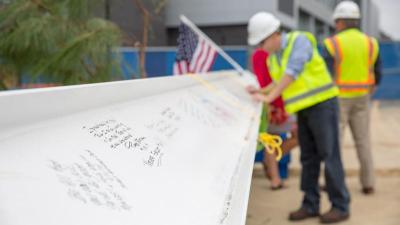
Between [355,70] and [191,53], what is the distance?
145cm

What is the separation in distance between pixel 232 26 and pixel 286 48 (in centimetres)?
1565

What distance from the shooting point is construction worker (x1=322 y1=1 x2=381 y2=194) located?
448 centimetres

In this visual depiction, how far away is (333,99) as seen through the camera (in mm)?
3709

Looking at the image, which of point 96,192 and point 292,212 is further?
point 292,212

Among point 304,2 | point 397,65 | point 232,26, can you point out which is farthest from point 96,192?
point 304,2

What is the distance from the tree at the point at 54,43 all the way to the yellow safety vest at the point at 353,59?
2059 mm

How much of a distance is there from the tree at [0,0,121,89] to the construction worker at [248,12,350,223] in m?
0.99

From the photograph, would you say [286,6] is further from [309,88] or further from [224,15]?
[309,88]

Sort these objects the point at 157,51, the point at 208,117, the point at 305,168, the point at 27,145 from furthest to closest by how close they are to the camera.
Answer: the point at 157,51 → the point at 305,168 → the point at 208,117 → the point at 27,145

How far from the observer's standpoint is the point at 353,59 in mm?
4508

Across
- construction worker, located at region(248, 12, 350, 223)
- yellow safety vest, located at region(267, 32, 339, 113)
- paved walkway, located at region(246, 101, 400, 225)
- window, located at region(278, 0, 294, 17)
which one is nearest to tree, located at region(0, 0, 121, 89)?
construction worker, located at region(248, 12, 350, 223)

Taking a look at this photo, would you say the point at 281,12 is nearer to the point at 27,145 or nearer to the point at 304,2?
the point at 304,2

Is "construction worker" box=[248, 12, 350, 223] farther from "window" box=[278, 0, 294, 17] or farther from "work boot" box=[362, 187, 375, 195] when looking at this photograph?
"window" box=[278, 0, 294, 17]

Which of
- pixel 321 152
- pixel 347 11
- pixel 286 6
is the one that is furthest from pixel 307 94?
pixel 286 6
